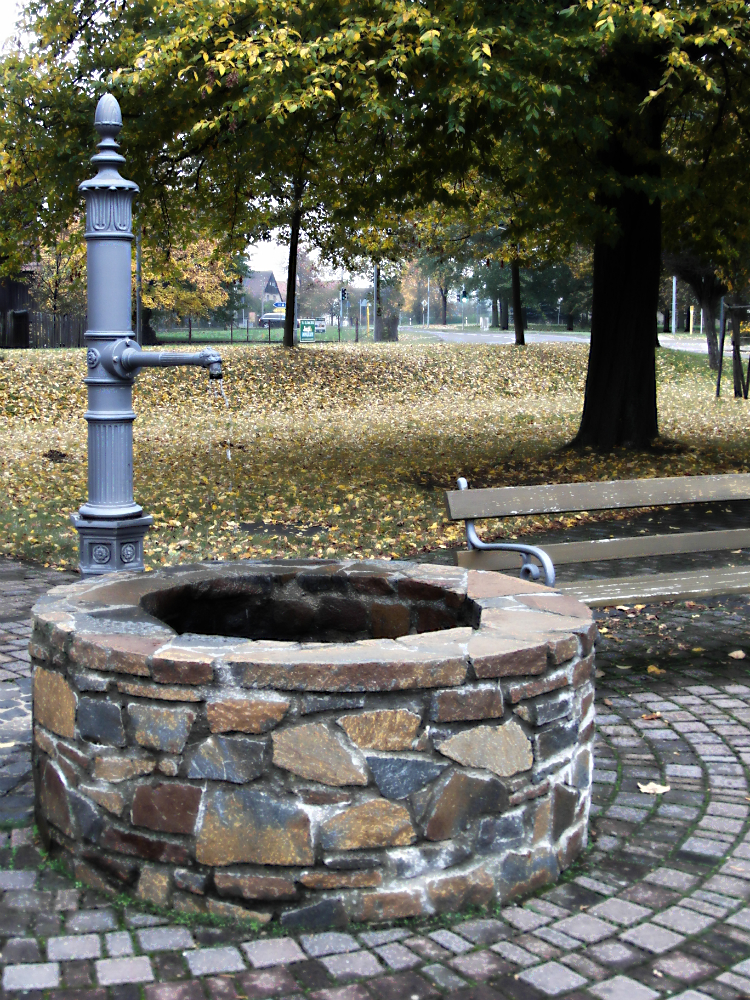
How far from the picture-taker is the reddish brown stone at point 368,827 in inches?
111

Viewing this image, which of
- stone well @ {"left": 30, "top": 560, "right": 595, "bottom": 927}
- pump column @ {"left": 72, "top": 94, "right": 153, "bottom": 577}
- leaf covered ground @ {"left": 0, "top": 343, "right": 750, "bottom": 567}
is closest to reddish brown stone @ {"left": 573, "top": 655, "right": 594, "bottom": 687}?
stone well @ {"left": 30, "top": 560, "right": 595, "bottom": 927}

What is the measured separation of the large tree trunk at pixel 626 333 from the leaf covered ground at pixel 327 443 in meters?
0.50

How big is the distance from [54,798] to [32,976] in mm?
692

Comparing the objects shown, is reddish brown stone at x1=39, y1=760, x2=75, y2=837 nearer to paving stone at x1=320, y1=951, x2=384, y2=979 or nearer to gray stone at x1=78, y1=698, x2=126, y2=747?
gray stone at x1=78, y1=698, x2=126, y2=747

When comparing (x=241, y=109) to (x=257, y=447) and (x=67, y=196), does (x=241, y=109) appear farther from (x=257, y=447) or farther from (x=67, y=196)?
(x=257, y=447)

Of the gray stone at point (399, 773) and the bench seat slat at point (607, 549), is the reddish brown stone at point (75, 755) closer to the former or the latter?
the gray stone at point (399, 773)

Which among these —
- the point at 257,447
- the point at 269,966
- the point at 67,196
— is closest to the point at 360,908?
the point at 269,966

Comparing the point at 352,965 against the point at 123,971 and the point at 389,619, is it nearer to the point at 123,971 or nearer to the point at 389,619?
the point at 123,971

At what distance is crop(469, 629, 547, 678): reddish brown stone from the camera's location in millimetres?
2916

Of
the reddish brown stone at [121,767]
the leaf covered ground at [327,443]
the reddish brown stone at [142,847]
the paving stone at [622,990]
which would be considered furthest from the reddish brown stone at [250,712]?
the leaf covered ground at [327,443]

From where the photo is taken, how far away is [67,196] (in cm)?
1126

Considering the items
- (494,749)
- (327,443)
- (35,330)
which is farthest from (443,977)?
(35,330)

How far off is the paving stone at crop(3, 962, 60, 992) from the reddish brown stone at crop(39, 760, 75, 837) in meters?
0.53

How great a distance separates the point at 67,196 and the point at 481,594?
907cm
